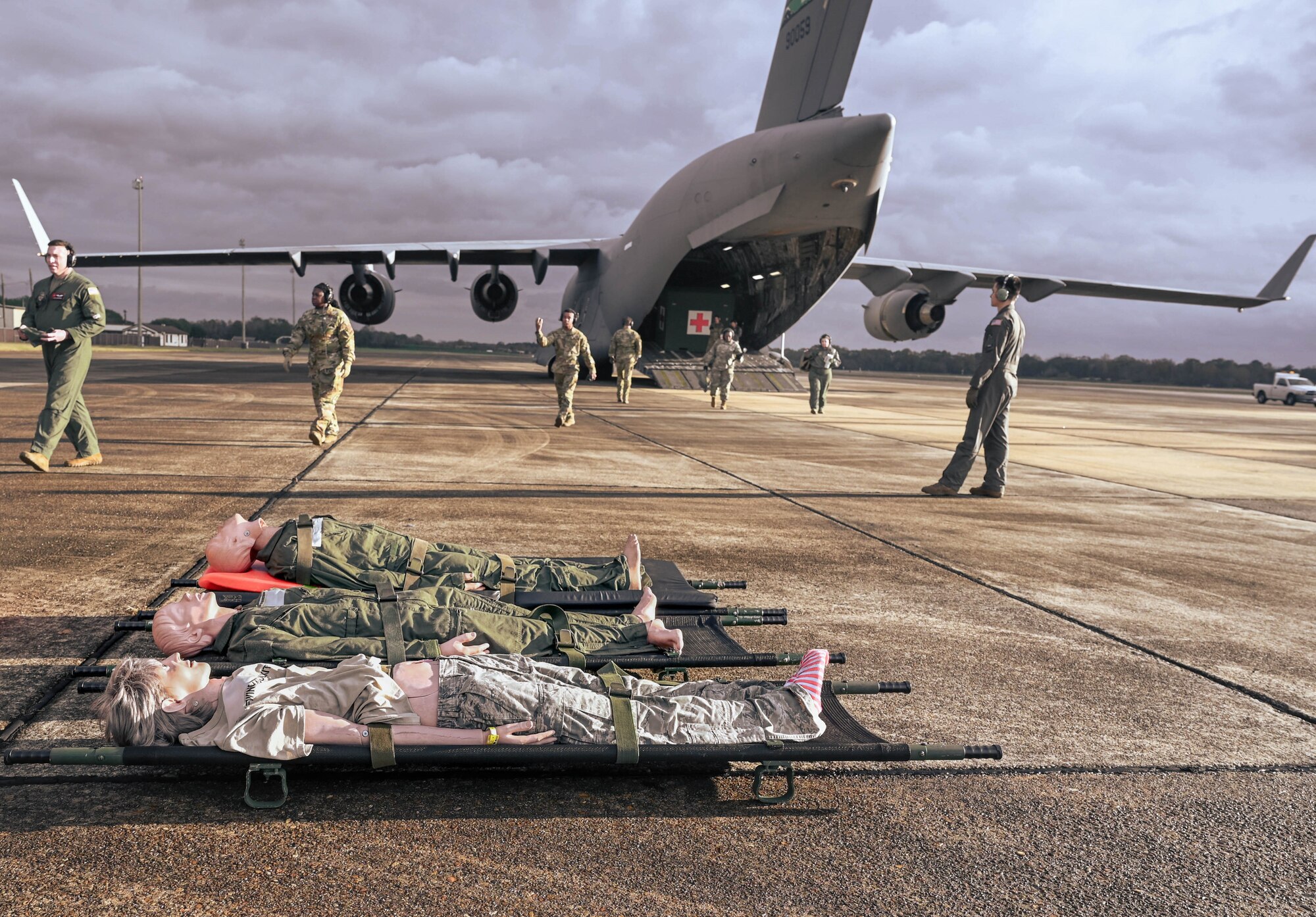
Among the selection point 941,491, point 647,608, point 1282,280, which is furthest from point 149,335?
point 647,608

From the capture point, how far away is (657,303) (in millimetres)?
26703

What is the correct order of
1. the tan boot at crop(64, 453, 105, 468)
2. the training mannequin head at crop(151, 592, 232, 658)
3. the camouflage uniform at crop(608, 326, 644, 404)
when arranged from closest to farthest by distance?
the training mannequin head at crop(151, 592, 232, 658) < the tan boot at crop(64, 453, 105, 468) < the camouflage uniform at crop(608, 326, 644, 404)

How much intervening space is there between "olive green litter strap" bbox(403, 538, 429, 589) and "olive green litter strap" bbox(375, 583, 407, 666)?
11.3 inches

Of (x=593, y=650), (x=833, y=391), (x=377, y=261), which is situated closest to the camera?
(x=593, y=650)

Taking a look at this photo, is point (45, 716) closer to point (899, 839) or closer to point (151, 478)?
point (899, 839)

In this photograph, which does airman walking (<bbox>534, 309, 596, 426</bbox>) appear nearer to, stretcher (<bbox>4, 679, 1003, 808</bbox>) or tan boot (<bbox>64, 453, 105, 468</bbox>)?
tan boot (<bbox>64, 453, 105, 468</bbox>)

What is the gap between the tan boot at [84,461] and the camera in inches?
327

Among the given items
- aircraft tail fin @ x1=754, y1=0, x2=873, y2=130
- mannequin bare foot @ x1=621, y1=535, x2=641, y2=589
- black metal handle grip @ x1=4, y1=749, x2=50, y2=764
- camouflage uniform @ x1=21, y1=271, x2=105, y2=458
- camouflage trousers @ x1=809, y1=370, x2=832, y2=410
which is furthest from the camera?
camouflage trousers @ x1=809, y1=370, x2=832, y2=410

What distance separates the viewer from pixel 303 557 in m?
3.85

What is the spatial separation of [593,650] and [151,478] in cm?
603

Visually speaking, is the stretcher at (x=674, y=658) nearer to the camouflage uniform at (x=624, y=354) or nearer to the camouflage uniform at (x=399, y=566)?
the camouflage uniform at (x=399, y=566)

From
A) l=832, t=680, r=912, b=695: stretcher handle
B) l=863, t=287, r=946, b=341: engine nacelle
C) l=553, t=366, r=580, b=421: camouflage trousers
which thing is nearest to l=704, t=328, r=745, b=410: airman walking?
l=553, t=366, r=580, b=421: camouflage trousers

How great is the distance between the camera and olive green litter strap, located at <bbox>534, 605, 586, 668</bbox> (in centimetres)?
321

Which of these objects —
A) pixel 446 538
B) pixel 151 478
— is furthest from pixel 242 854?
pixel 151 478
